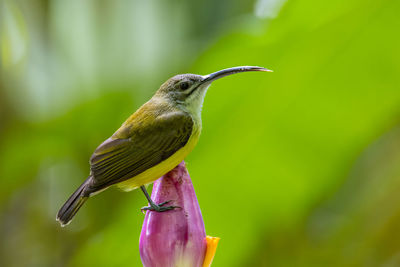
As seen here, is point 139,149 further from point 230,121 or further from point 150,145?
point 230,121

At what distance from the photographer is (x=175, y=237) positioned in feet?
2.87

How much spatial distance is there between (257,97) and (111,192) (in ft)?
2.07

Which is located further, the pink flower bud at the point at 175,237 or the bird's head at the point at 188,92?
the bird's head at the point at 188,92

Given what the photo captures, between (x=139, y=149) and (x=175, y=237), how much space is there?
25 cm

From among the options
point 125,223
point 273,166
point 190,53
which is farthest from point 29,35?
point 273,166

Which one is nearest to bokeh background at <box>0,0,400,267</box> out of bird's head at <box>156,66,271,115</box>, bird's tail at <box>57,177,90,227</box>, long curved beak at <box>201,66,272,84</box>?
bird's head at <box>156,66,271,115</box>

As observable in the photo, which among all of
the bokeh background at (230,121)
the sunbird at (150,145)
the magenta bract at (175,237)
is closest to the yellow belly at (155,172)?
the sunbird at (150,145)

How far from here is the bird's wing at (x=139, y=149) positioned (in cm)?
102

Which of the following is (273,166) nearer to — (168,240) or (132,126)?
(132,126)

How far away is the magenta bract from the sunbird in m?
0.02

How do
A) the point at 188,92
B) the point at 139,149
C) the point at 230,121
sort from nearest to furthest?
the point at 139,149 → the point at 188,92 → the point at 230,121

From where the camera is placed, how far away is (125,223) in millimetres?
1660


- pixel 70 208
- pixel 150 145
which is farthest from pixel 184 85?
pixel 70 208

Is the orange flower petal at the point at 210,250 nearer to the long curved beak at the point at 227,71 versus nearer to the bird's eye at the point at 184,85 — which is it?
the long curved beak at the point at 227,71
